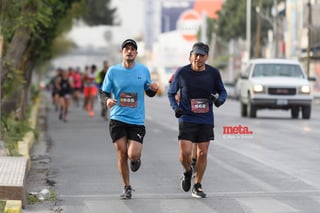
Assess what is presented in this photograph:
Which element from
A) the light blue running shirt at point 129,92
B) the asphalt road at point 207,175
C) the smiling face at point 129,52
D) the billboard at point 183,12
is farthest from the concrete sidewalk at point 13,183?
the billboard at point 183,12

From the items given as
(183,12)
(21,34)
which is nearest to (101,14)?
(21,34)

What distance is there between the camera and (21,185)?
1138 centimetres

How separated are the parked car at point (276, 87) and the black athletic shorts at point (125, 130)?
20.0 meters

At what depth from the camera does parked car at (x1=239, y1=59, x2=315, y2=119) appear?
106ft

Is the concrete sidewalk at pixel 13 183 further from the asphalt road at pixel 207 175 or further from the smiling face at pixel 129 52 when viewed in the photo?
the smiling face at pixel 129 52

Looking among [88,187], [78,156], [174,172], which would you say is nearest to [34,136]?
[78,156]

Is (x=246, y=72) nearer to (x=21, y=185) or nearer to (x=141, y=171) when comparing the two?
(x=141, y=171)

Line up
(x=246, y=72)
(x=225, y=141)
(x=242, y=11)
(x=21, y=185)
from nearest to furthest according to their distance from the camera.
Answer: (x=21, y=185) < (x=225, y=141) < (x=246, y=72) < (x=242, y=11)

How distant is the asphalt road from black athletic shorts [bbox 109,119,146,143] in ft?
2.37

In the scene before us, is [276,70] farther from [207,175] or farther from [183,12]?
[183,12]

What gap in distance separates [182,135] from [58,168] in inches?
175

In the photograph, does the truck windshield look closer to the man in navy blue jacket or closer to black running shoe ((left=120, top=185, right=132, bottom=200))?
the man in navy blue jacket

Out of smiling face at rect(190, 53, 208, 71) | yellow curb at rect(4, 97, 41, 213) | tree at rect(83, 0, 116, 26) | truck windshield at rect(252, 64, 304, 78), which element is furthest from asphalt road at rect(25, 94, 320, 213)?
tree at rect(83, 0, 116, 26)

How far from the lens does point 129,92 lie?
40.3 feet
